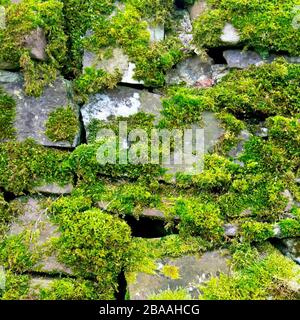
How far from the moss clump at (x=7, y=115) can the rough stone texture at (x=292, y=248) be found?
358 centimetres

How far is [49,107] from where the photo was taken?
6.77 m

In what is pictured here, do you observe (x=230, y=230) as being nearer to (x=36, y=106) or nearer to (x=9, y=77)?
(x=36, y=106)

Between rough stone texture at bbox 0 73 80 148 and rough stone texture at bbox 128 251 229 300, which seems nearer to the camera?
rough stone texture at bbox 128 251 229 300

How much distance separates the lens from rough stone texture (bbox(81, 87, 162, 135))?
6.89 metres

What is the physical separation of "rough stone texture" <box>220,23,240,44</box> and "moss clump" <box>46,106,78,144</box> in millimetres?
2342

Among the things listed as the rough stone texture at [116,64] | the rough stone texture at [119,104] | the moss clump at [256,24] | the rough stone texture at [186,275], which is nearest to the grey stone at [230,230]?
the rough stone texture at [186,275]

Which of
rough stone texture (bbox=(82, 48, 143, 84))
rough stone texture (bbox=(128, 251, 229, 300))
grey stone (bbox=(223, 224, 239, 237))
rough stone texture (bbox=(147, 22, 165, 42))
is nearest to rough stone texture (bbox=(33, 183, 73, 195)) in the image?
rough stone texture (bbox=(128, 251, 229, 300))

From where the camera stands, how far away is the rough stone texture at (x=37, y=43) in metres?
6.75

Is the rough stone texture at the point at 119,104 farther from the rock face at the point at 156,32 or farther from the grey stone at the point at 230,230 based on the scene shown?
the grey stone at the point at 230,230

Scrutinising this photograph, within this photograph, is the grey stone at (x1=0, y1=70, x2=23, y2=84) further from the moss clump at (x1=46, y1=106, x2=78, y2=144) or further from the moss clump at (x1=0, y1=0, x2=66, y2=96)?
the moss clump at (x1=46, y1=106, x2=78, y2=144)

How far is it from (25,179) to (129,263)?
5.39 ft

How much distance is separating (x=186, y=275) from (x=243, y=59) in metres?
3.13

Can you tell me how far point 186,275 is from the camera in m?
5.83
